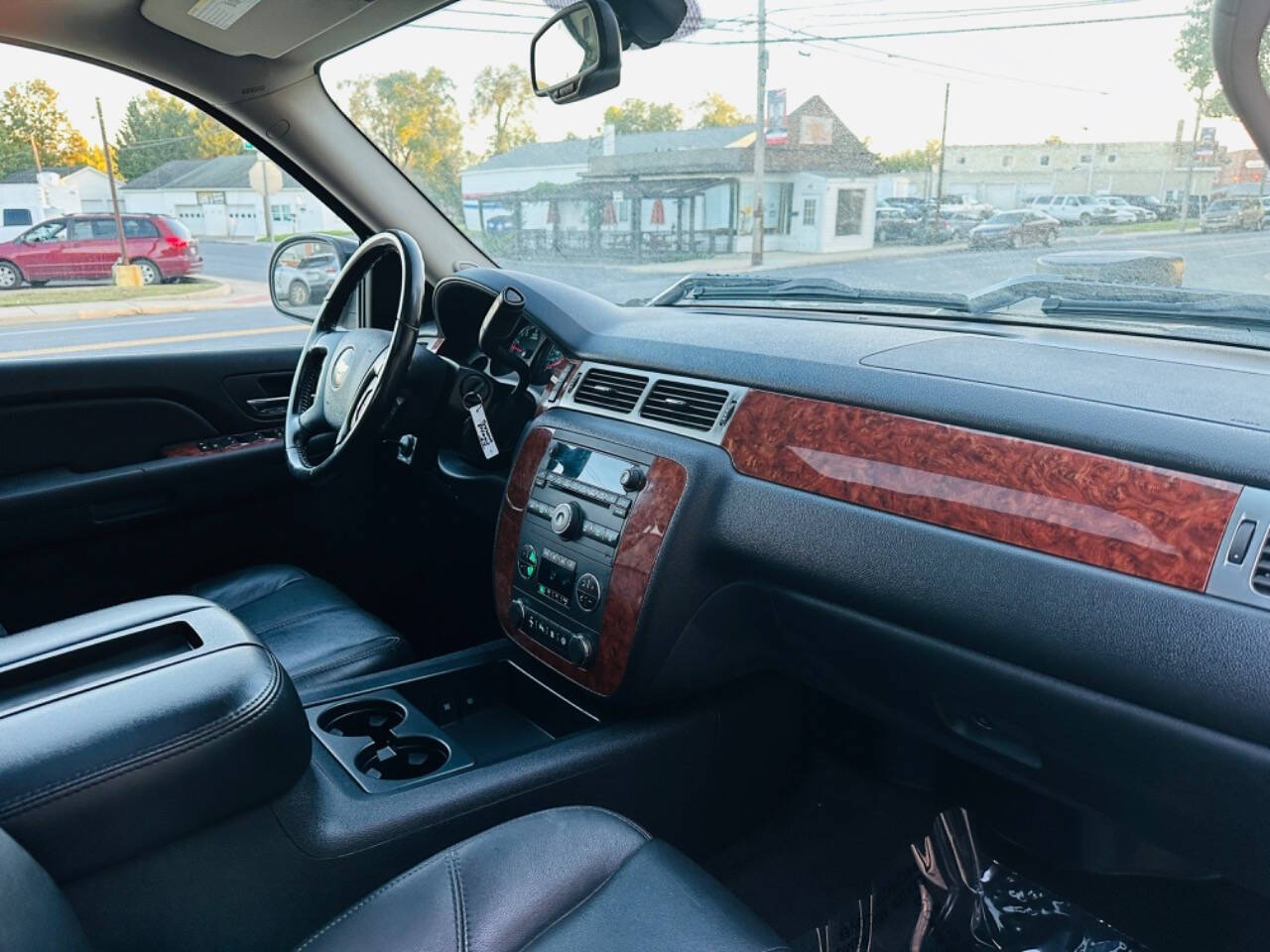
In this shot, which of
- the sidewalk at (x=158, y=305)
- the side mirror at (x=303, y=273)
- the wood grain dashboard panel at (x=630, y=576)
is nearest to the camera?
the wood grain dashboard panel at (x=630, y=576)

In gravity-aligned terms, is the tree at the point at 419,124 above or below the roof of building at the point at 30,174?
above

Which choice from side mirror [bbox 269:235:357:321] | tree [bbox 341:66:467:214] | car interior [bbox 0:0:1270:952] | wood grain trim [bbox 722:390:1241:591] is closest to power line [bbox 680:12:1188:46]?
car interior [bbox 0:0:1270:952]

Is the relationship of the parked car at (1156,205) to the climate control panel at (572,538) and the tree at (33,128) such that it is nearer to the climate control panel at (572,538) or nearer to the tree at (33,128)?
the climate control panel at (572,538)

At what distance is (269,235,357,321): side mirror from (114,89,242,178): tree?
1.19 ft

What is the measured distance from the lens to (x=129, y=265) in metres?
2.79

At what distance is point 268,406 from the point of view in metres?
2.90

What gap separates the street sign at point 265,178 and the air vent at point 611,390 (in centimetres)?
135

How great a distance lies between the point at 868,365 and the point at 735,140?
0.89m

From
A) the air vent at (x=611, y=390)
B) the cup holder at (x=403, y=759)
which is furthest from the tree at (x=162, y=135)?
the cup holder at (x=403, y=759)

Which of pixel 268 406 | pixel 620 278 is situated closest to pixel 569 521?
pixel 620 278

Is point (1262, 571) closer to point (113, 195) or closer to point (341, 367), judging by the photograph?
point (341, 367)

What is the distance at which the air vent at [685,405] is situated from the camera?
168cm

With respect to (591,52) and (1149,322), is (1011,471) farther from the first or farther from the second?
(591,52)

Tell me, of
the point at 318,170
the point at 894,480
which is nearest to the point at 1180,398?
the point at 894,480
